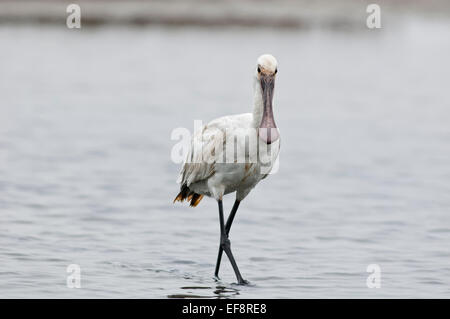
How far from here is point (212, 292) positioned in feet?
32.2

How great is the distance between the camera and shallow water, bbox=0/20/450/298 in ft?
34.4

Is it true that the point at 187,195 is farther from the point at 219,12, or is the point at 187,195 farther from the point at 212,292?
the point at 219,12

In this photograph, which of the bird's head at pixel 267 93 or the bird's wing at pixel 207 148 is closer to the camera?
the bird's head at pixel 267 93

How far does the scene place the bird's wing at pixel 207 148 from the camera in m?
9.92

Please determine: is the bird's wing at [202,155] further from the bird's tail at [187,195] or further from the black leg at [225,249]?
the black leg at [225,249]

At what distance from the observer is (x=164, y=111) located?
24719mm

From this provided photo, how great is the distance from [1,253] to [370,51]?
3425cm

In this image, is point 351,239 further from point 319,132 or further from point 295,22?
point 295,22

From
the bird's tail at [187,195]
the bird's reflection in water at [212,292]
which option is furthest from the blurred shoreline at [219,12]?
the bird's reflection in water at [212,292]

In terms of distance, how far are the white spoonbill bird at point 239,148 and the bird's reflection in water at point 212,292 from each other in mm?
251

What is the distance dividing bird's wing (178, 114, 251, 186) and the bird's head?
26 centimetres

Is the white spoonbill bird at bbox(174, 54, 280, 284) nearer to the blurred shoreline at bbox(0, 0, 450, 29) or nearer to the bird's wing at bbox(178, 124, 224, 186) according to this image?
the bird's wing at bbox(178, 124, 224, 186)

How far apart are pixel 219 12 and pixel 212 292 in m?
44.8

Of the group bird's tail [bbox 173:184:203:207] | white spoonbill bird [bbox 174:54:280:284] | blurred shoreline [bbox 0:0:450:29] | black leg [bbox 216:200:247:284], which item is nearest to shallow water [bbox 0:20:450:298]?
black leg [bbox 216:200:247:284]
